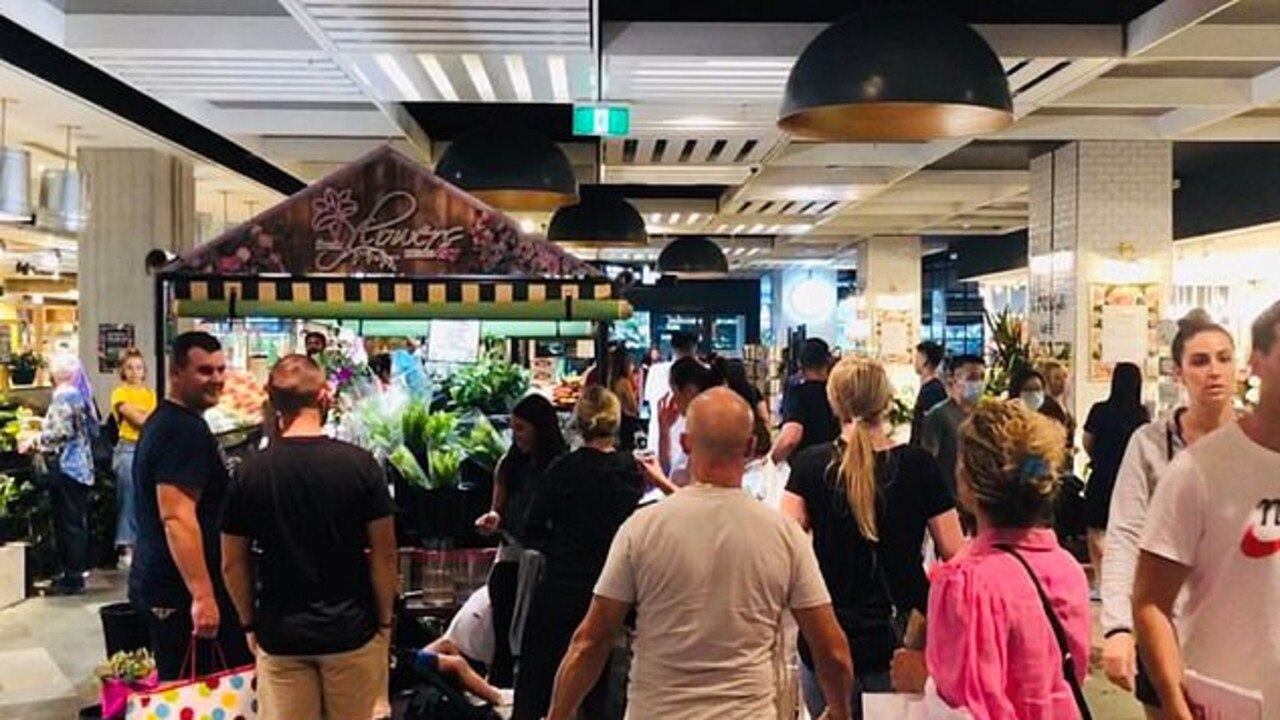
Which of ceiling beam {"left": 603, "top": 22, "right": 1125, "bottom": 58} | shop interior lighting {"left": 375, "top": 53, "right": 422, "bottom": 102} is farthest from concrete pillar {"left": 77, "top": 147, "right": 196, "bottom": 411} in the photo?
ceiling beam {"left": 603, "top": 22, "right": 1125, "bottom": 58}

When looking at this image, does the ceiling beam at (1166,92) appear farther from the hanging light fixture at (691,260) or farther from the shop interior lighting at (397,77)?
the hanging light fixture at (691,260)

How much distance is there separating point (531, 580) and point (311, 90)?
12.1 ft

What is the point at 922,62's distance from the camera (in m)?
3.65

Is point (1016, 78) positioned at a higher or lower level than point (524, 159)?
higher

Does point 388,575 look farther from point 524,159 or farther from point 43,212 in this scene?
point 43,212

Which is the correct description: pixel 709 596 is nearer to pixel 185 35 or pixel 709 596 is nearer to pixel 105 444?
pixel 185 35

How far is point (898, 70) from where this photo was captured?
3645mm

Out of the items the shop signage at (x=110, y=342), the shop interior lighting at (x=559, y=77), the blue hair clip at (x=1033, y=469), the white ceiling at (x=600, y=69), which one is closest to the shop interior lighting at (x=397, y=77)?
the white ceiling at (x=600, y=69)

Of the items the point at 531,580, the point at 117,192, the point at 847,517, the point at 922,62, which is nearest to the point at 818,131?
the point at 922,62

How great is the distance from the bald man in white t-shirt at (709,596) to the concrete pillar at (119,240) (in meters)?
7.67

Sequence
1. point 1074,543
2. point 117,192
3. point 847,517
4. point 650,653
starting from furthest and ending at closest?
point 117,192, point 1074,543, point 847,517, point 650,653

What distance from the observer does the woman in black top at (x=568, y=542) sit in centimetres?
398

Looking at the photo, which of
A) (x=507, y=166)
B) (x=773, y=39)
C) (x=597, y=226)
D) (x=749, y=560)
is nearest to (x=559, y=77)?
(x=507, y=166)

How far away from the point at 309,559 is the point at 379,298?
139 cm
